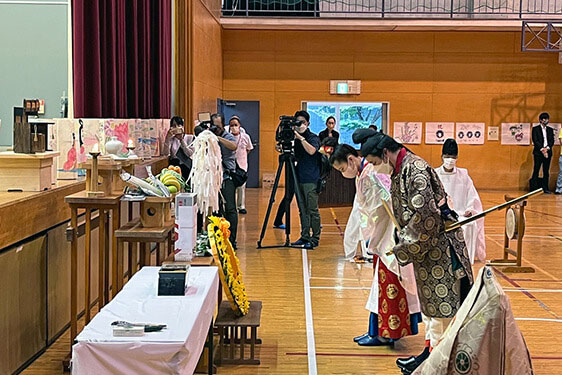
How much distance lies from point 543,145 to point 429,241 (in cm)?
1373

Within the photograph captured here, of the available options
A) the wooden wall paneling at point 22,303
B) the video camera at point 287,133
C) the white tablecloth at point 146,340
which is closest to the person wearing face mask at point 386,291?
the white tablecloth at point 146,340

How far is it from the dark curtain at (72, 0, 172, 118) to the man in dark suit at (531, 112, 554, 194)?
386 inches

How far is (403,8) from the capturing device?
1820cm

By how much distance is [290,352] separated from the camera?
5.44 meters

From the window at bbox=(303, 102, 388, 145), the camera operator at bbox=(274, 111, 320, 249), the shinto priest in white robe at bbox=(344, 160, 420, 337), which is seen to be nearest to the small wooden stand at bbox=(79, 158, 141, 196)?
the shinto priest in white robe at bbox=(344, 160, 420, 337)

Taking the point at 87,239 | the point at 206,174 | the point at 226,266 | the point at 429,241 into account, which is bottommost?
the point at 226,266

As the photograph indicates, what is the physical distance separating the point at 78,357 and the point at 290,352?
2.66 m

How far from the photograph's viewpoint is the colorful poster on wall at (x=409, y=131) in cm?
1816

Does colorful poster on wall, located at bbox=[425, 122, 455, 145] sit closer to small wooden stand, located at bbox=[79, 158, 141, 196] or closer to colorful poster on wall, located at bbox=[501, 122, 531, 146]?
colorful poster on wall, located at bbox=[501, 122, 531, 146]

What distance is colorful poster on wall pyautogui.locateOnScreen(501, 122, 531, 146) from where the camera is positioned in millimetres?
18078

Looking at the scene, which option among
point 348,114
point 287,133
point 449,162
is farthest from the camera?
point 348,114

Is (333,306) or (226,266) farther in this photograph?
(333,306)

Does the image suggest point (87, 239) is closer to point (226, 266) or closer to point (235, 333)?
point (226, 266)

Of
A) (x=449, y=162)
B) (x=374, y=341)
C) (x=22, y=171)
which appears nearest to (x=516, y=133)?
(x=449, y=162)
